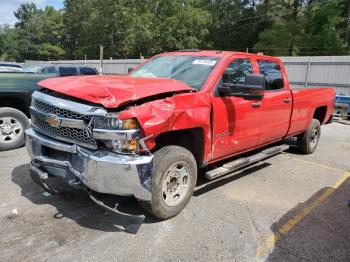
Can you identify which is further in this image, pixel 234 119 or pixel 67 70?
pixel 67 70

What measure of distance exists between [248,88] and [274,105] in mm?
1371

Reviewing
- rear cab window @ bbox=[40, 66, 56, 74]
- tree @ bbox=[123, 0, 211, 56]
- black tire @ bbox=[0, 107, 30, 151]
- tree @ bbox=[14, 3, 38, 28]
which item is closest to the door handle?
black tire @ bbox=[0, 107, 30, 151]

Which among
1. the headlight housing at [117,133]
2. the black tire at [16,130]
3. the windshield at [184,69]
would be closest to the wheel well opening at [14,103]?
the black tire at [16,130]

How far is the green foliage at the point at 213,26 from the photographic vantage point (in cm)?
3138

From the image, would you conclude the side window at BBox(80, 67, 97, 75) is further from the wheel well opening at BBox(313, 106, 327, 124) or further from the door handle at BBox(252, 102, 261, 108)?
the door handle at BBox(252, 102, 261, 108)

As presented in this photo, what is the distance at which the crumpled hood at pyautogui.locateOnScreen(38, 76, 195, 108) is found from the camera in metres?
3.27

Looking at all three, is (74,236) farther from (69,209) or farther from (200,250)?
(200,250)

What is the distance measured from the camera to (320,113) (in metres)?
7.39

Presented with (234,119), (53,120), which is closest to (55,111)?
(53,120)

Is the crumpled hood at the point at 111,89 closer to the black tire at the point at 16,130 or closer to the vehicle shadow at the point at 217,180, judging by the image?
the vehicle shadow at the point at 217,180

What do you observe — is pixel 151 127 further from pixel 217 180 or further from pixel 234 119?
pixel 217 180

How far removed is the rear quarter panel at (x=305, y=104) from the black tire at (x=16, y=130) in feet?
15.7

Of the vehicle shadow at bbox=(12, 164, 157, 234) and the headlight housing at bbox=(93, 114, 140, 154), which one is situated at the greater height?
the headlight housing at bbox=(93, 114, 140, 154)

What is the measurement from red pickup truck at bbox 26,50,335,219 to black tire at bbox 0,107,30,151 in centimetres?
238
